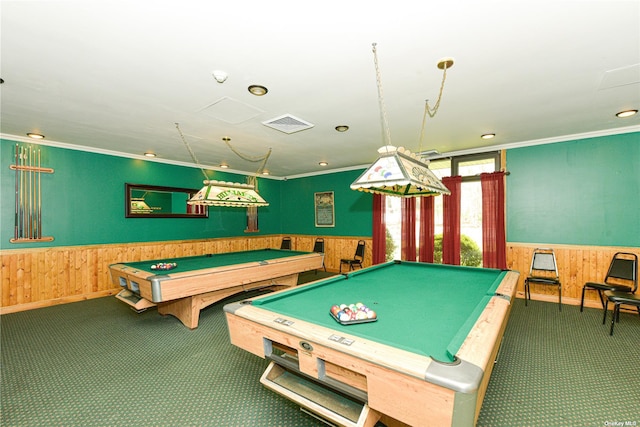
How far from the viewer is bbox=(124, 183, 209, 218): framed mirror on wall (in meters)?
5.09

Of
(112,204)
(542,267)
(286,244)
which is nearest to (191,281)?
(112,204)

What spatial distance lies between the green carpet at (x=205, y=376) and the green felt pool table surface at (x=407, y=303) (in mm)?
720

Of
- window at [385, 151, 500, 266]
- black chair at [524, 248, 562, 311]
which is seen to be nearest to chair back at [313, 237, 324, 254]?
window at [385, 151, 500, 266]

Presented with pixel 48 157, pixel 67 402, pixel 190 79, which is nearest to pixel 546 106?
pixel 190 79

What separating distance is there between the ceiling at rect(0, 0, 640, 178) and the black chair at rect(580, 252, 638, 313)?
1.77 meters

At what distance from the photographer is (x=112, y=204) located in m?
4.88

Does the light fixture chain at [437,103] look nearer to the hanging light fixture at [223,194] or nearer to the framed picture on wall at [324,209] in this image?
the hanging light fixture at [223,194]

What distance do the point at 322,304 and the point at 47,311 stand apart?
Result: 4.46 m

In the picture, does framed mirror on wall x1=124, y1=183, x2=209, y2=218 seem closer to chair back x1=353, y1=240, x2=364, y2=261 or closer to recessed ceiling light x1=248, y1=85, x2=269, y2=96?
chair back x1=353, y1=240, x2=364, y2=261

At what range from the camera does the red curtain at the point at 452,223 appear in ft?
16.0

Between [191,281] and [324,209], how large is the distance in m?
4.25

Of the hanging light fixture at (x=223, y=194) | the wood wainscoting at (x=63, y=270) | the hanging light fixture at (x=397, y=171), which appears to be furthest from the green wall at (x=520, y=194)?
the hanging light fixture at (x=397, y=171)

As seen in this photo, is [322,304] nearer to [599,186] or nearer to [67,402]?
[67,402]

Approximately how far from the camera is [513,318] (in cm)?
359
